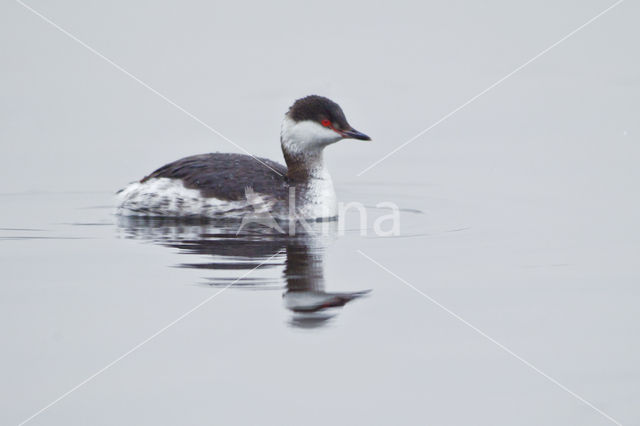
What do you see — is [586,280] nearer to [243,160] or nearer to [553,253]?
[553,253]

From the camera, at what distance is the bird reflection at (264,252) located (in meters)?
6.29

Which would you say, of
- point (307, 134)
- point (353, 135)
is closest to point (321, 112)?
point (307, 134)

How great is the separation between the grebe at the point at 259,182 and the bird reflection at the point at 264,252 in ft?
0.53

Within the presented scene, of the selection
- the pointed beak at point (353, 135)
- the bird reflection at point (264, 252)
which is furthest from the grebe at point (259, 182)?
the bird reflection at point (264, 252)

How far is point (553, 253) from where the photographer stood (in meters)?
7.61

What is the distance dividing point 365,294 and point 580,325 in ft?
4.46

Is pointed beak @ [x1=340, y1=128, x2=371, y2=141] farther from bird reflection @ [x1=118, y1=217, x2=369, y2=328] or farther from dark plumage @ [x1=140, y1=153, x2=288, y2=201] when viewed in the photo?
bird reflection @ [x1=118, y1=217, x2=369, y2=328]

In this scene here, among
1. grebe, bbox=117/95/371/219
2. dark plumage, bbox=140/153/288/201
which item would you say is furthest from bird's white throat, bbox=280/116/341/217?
dark plumage, bbox=140/153/288/201

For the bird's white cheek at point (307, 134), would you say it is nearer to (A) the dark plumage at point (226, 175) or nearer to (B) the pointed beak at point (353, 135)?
(B) the pointed beak at point (353, 135)

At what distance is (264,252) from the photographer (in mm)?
7719

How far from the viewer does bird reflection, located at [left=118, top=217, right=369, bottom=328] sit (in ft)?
20.6

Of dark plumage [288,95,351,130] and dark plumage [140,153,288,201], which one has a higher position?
dark plumage [288,95,351,130]

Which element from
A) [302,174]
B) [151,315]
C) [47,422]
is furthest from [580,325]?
[302,174]

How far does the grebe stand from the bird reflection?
0.53 feet
